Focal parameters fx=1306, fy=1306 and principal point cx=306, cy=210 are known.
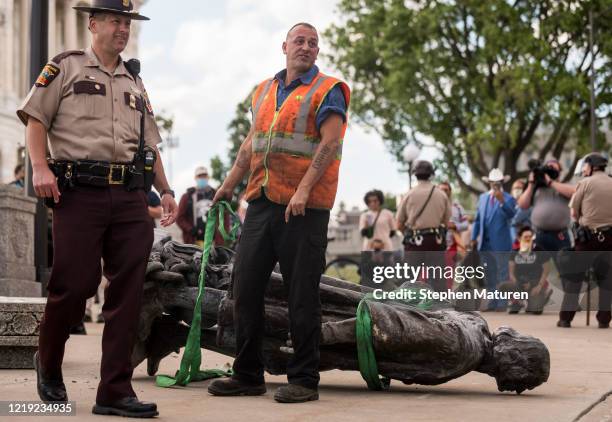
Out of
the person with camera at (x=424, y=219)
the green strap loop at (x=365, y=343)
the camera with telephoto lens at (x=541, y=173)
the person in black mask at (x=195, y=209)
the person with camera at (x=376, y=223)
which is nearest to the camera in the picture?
the green strap loop at (x=365, y=343)

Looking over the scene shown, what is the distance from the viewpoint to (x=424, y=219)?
50.1 feet

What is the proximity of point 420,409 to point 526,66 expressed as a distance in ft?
110

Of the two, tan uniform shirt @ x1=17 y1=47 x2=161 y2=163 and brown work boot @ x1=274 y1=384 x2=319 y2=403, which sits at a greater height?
tan uniform shirt @ x1=17 y1=47 x2=161 y2=163

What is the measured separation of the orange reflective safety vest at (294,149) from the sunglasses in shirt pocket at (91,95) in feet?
3.68

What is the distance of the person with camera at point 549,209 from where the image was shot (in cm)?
1559

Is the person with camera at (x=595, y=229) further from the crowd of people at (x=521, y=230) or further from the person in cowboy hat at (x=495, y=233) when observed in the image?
the person in cowboy hat at (x=495, y=233)

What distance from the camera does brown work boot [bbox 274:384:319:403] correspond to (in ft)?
21.3

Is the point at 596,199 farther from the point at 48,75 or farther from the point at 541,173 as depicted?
the point at 48,75

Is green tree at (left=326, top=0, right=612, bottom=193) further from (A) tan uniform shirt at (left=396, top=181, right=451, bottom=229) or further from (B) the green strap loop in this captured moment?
(B) the green strap loop

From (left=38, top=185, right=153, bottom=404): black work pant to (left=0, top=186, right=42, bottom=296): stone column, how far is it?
238 inches

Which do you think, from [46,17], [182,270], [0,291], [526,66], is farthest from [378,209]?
[526,66]

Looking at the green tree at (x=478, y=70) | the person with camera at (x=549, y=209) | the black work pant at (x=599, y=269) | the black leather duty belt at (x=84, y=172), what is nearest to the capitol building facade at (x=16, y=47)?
the green tree at (x=478, y=70)

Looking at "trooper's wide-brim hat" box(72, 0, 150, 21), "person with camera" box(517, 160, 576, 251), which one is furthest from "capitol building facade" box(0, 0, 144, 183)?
"trooper's wide-brim hat" box(72, 0, 150, 21)

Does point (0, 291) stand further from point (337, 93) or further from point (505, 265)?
point (505, 265)
